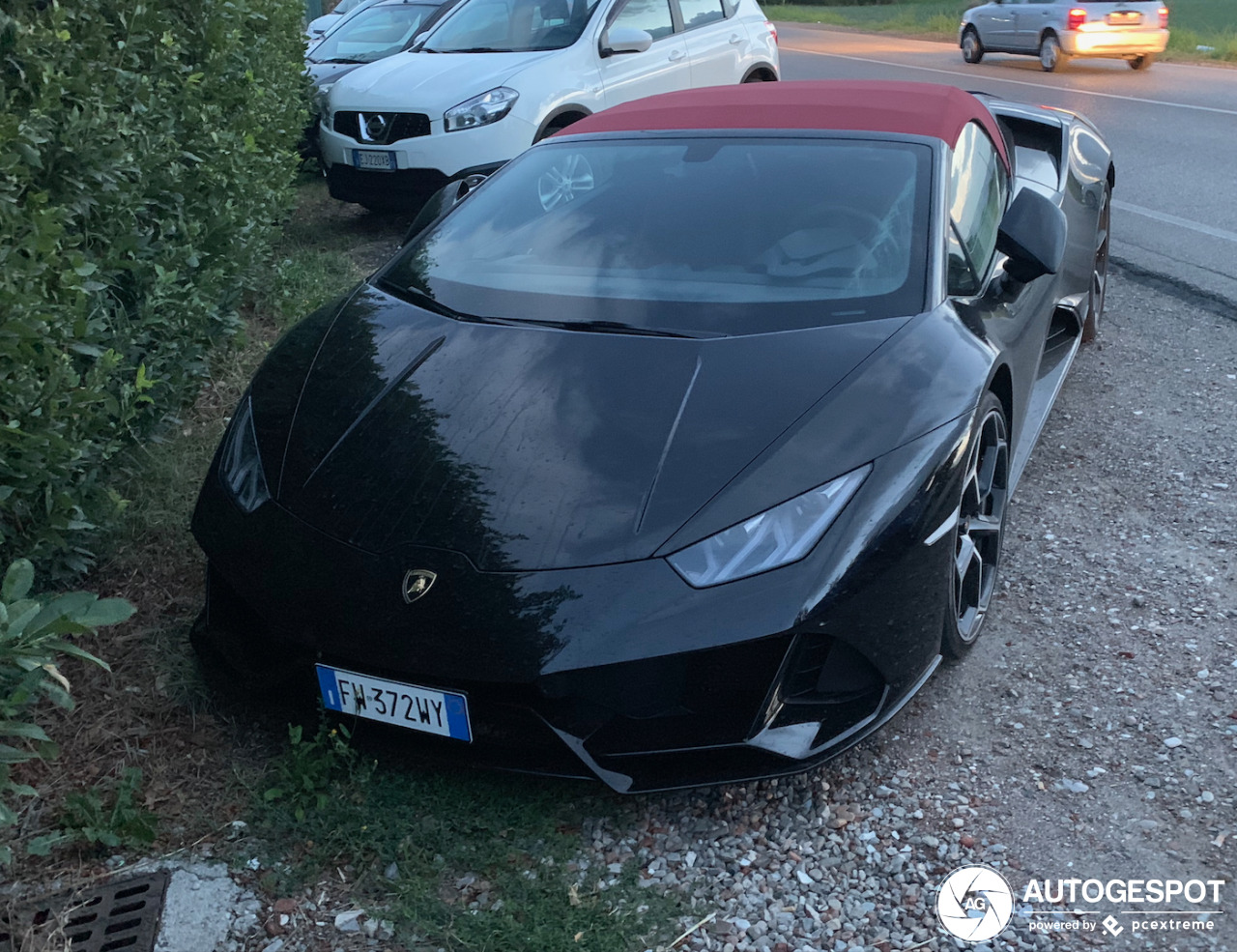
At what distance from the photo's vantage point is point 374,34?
10.2 m

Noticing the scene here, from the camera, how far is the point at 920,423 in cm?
261

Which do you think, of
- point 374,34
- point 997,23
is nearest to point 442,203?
point 374,34

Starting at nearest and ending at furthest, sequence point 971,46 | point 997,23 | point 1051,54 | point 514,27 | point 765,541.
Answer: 1. point 765,541
2. point 514,27
3. point 1051,54
4. point 997,23
5. point 971,46

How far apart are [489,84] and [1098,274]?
387 cm

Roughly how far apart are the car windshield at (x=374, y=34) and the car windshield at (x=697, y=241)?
21.7 feet

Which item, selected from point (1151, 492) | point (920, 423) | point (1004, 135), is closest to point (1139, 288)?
point (1004, 135)

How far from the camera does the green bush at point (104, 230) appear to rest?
2.74 meters

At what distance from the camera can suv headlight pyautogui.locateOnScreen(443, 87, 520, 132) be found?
23.4 feet

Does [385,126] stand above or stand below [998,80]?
above

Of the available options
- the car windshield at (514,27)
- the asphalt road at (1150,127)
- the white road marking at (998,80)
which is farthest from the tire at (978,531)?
the white road marking at (998,80)

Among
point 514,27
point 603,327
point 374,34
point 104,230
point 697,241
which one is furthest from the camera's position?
point 374,34

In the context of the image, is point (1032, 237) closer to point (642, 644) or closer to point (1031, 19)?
point (642, 644)

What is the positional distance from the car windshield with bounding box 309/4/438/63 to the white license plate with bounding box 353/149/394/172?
8.21 ft

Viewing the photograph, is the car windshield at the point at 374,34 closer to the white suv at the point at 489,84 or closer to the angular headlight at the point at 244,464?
the white suv at the point at 489,84
